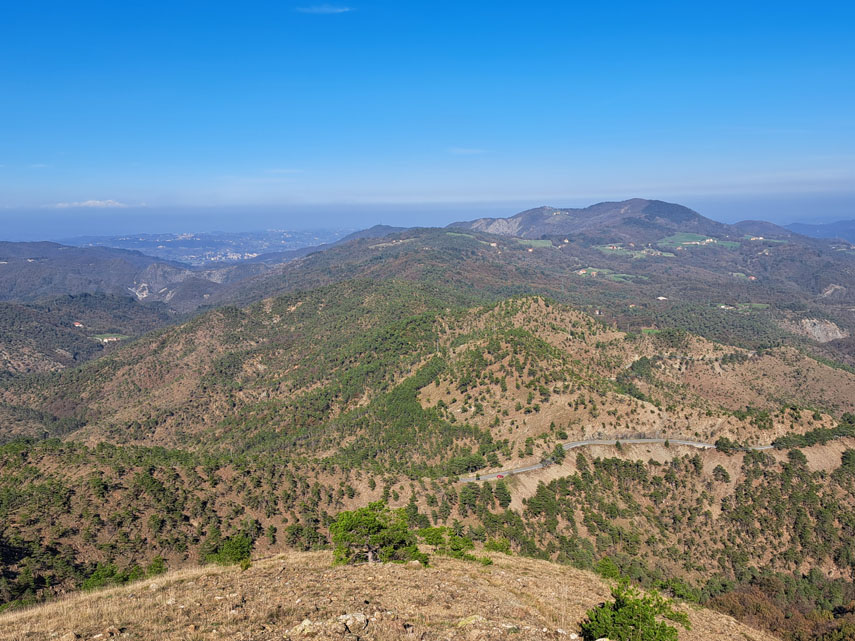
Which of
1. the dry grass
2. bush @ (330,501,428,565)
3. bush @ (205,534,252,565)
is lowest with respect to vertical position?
bush @ (205,534,252,565)

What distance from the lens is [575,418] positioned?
87.9 meters

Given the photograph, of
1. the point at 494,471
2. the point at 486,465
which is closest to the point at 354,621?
the point at 494,471

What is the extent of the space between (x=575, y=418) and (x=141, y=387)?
143997 mm

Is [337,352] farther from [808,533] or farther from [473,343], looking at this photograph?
[808,533]

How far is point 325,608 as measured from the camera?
88.3 feet

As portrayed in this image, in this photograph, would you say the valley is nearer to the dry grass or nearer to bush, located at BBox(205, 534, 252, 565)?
the dry grass

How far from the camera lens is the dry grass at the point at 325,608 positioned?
76.5 ft

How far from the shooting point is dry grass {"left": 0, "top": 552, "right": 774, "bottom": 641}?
23312 mm

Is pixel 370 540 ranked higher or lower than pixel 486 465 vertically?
higher

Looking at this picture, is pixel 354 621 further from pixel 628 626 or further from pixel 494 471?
pixel 494 471

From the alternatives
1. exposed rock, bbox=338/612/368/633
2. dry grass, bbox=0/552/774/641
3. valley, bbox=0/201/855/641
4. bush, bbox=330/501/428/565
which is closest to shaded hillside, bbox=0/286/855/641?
valley, bbox=0/201/855/641

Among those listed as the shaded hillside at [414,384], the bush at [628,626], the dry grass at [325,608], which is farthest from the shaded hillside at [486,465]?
the bush at [628,626]

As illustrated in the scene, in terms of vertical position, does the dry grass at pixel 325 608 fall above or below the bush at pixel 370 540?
above

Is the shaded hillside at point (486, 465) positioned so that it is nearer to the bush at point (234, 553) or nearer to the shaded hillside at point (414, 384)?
the shaded hillside at point (414, 384)
